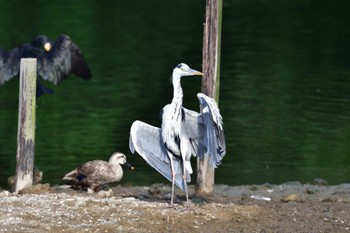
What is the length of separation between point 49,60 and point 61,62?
0.21m

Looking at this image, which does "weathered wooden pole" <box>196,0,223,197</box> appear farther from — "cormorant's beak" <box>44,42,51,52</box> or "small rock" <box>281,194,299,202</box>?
"cormorant's beak" <box>44,42,51,52</box>

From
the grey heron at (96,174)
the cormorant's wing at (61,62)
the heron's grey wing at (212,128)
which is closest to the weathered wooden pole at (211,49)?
the heron's grey wing at (212,128)

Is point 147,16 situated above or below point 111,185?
above

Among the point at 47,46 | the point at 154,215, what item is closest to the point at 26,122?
the point at 154,215

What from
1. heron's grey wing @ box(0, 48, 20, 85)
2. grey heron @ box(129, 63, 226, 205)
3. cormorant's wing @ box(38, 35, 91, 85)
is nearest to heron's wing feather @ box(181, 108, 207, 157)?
grey heron @ box(129, 63, 226, 205)

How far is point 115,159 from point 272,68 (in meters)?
11.0

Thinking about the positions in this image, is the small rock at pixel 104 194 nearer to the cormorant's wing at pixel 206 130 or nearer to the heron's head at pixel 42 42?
the cormorant's wing at pixel 206 130

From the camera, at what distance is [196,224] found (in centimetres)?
1026

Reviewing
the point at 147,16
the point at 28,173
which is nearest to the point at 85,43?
the point at 147,16

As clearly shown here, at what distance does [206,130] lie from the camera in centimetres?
1080

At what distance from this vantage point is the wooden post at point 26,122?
12.3m

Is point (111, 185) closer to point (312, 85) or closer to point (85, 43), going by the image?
point (312, 85)

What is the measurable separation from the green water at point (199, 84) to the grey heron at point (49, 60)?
1.24 m

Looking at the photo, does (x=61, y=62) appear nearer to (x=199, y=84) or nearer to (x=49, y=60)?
(x=49, y=60)
